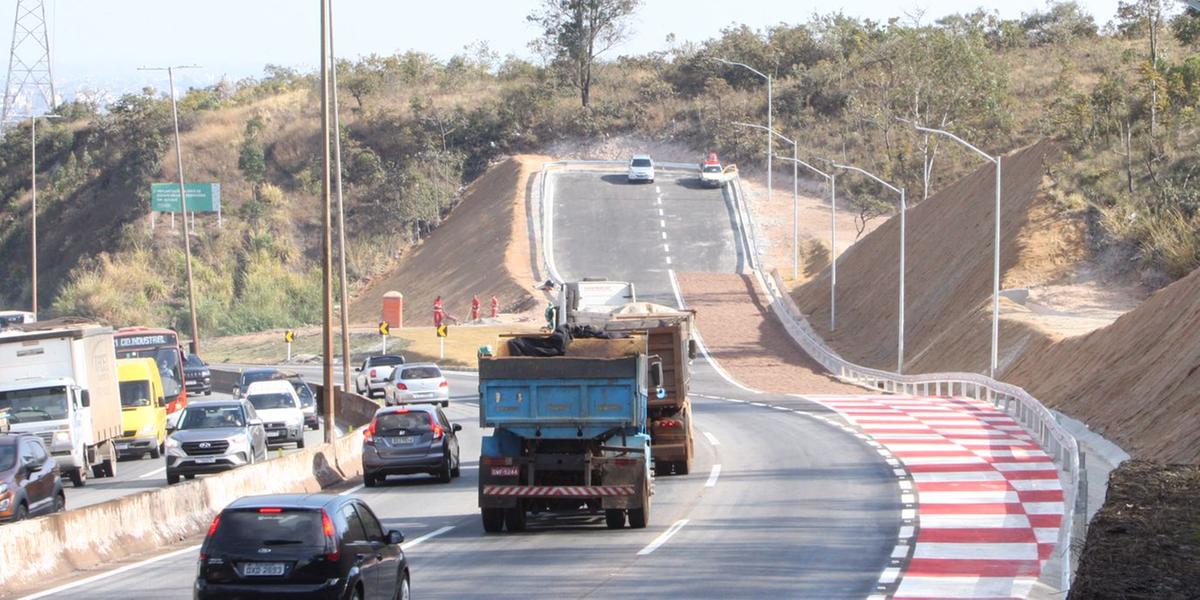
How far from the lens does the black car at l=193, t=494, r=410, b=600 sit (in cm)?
1214

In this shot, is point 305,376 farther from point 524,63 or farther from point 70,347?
point 524,63

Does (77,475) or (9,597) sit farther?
(77,475)

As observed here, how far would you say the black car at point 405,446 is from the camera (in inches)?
1075

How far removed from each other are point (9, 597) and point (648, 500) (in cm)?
867

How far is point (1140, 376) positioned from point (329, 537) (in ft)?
82.4

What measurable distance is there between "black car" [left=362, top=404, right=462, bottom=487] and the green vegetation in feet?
178

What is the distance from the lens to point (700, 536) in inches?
782

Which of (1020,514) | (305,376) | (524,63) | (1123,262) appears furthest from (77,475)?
(524,63)

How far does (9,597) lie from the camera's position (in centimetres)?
1573

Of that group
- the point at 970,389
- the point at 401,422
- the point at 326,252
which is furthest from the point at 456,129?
the point at 401,422

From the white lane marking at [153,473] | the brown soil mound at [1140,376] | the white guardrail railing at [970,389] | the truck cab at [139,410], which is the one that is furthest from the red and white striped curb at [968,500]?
the truck cab at [139,410]

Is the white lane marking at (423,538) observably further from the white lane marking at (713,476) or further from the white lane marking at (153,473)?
the white lane marking at (153,473)

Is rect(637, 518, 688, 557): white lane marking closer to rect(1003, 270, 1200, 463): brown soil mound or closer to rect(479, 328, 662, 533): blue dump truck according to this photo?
rect(479, 328, 662, 533): blue dump truck

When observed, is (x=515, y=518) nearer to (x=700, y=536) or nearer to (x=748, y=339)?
(x=700, y=536)
